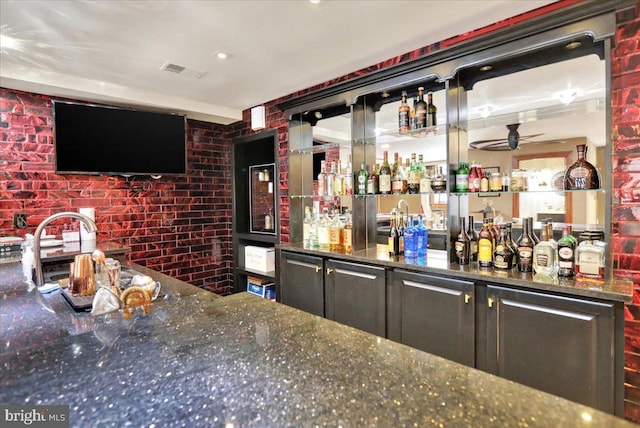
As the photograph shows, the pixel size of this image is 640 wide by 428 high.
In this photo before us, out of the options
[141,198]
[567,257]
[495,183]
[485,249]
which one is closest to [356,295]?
[485,249]

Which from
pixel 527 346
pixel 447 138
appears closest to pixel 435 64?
pixel 447 138

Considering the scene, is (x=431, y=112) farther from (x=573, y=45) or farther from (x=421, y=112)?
(x=573, y=45)

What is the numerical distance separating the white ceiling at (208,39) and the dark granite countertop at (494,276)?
56.8 inches

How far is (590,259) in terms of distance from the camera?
1.72m

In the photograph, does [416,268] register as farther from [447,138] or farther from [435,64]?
[435,64]

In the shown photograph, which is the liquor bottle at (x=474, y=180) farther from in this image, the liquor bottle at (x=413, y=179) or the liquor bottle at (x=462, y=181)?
the liquor bottle at (x=413, y=179)

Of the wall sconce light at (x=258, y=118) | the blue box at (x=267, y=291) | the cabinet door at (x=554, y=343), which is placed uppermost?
the wall sconce light at (x=258, y=118)

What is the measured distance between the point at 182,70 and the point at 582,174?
281 centimetres

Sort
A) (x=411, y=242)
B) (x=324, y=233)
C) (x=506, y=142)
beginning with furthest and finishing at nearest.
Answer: (x=324, y=233), (x=411, y=242), (x=506, y=142)

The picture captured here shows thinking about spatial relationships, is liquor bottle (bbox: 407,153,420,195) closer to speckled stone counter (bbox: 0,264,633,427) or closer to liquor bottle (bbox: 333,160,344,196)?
liquor bottle (bbox: 333,160,344,196)

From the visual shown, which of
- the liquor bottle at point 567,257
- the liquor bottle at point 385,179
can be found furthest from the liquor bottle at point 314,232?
the liquor bottle at point 567,257

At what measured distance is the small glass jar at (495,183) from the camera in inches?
84.4

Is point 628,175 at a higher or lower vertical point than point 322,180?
lower

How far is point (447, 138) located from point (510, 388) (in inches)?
68.9
